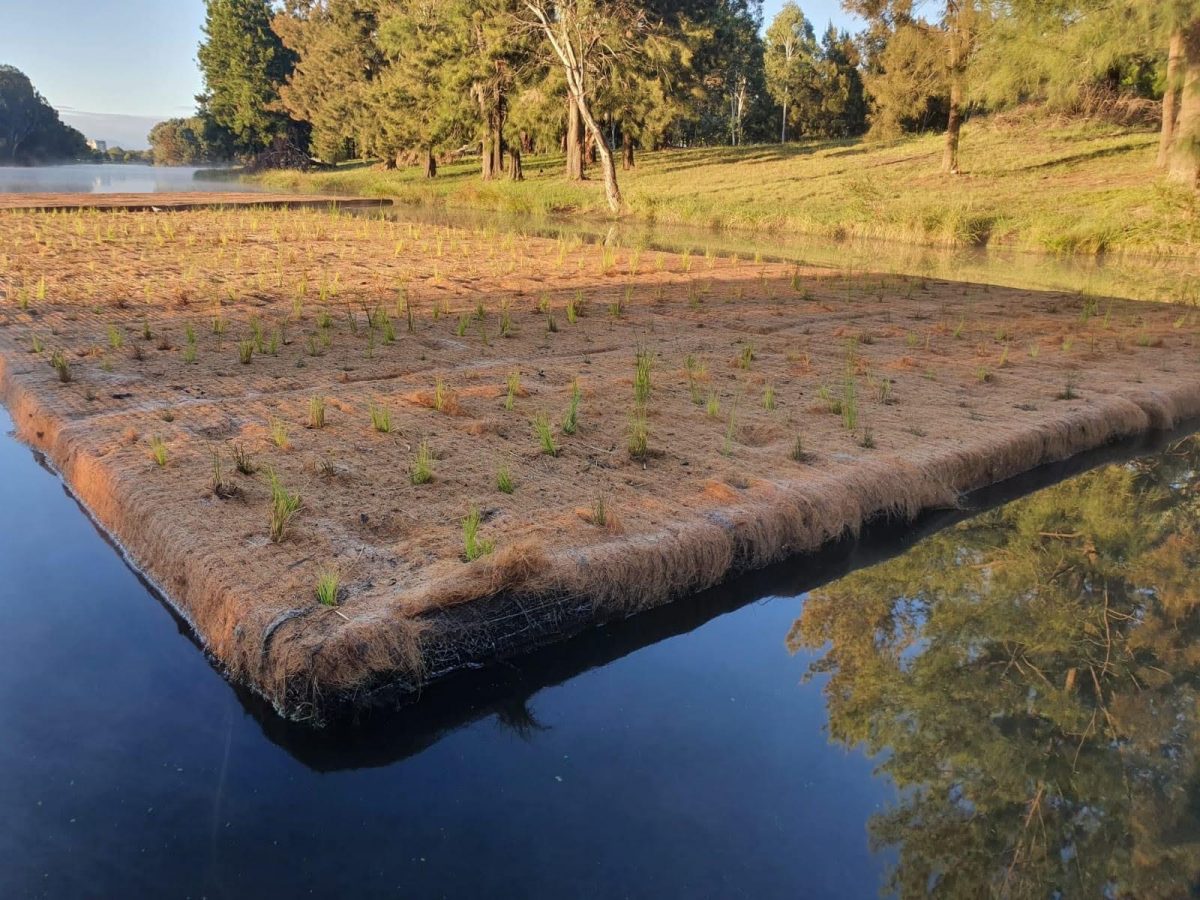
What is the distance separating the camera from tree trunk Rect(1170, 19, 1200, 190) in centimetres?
1587

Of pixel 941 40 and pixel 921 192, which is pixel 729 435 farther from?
pixel 941 40

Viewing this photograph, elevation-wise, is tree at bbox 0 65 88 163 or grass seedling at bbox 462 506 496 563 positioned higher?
tree at bbox 0 65 88 163

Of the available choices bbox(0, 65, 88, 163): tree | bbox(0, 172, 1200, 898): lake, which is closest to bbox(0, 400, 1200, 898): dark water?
bbox(0, 172, 1200, 898): lake

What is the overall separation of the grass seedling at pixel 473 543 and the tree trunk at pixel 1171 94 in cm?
1707

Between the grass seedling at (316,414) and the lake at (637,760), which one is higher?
the grass seedling at (316,414)

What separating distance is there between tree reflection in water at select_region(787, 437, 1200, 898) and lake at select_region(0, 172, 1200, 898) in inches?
0.4

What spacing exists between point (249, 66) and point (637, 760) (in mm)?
55382

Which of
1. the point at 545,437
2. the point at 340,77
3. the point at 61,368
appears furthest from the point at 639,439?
the point at 340,77

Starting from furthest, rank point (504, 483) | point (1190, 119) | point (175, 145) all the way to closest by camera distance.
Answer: point (175, 145)
point (1190, 119)
point (504, 483)

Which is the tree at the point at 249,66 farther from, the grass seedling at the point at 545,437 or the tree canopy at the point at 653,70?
the grass seedling at the point at 545,437

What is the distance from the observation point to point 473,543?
3291 mm

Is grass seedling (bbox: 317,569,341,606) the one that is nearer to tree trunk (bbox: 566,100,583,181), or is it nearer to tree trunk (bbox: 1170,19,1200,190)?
tree trunk (bbox: 1170,19,1200,190)

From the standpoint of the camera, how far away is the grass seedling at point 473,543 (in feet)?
10.8

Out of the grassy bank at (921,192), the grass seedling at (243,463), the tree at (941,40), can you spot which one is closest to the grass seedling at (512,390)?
the grass seedling at (243,463)
